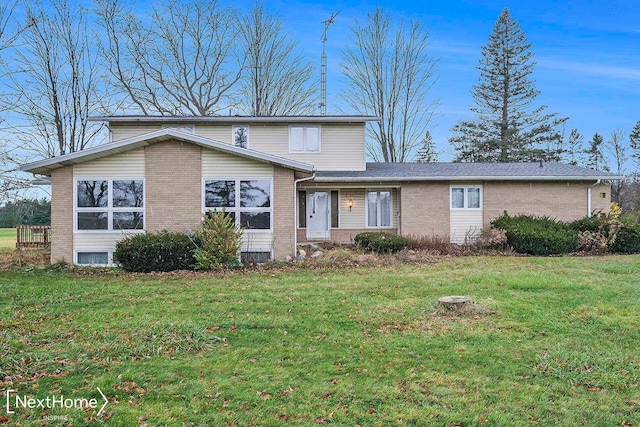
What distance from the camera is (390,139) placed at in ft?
89.9

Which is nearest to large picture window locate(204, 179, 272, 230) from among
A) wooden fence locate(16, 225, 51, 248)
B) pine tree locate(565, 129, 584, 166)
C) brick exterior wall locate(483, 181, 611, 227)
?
wooden fence locate(16, 225, 51, 248)

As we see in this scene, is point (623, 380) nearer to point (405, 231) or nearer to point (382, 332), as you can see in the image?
point (382, 332)

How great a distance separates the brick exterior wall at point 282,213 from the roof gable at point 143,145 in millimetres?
390

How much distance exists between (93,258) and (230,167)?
488 centimetres

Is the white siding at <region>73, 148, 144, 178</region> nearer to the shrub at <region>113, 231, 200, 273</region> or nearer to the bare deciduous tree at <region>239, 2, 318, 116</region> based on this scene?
the shrub at <region>113, 231, 200, 273</region>

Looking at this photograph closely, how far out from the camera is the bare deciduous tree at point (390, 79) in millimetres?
26500

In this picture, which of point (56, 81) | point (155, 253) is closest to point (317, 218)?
point (155, 253)

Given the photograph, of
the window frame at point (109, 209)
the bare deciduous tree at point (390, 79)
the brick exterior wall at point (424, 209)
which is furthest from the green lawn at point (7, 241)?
the bare deciduous tree at point (390, 79)

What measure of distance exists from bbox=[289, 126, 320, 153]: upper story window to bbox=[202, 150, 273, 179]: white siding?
476 centimetres

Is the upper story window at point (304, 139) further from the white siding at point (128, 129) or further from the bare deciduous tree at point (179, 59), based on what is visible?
the bare deciduous tree at point (179, 59)

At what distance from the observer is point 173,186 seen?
13.0 m

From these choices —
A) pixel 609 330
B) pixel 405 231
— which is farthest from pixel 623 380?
pixel 405 231

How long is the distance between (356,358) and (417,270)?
6.45 m

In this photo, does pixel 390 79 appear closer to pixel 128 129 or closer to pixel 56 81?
pixel 128 129
